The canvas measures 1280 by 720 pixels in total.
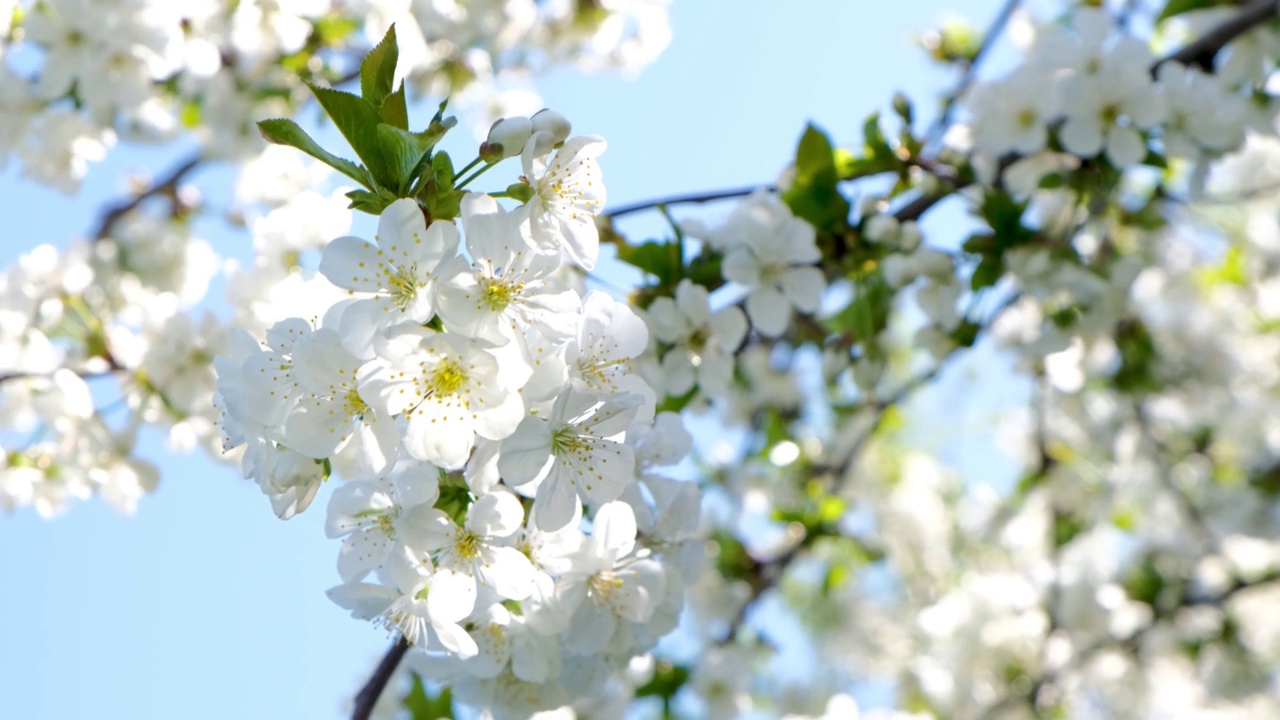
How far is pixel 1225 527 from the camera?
3.52 m

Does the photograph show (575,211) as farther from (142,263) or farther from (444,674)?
(142,263)

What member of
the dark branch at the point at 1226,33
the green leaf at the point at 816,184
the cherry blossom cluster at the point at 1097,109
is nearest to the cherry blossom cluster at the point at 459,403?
the green leaf at the point at 816,184

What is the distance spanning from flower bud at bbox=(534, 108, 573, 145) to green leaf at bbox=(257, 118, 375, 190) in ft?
0.55

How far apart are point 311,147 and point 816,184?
31.9 inches

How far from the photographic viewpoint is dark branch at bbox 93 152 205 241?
2.72 m

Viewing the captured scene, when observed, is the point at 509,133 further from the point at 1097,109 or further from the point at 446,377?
the point at 1097,109

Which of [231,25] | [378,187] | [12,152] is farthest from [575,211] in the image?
[12,152]

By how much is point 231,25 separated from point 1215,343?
3.28 m

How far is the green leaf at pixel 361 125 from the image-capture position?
93 centimetres

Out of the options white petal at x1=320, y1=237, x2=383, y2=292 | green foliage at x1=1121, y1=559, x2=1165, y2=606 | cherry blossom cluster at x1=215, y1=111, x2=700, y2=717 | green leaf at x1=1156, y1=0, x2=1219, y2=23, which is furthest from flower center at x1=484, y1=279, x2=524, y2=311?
green foliage at x1=1121, y1=559, x2=1165, y2=606

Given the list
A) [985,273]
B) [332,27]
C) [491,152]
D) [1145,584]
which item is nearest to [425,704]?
[491,152]

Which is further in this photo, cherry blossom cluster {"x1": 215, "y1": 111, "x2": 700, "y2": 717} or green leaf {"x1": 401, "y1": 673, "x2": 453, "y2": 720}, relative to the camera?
green leaf {"x1": 401, "y1": 673, "x2": 453, "y2": 720}

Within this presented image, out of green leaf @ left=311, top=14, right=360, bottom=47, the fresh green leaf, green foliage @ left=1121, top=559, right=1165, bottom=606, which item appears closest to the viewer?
the fresh green leaf

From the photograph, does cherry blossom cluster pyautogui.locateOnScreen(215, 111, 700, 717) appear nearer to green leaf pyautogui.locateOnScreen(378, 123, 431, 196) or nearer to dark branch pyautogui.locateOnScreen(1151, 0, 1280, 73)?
green leaf pyautogui.locateOnScreen(378, 123, 431, 196)
